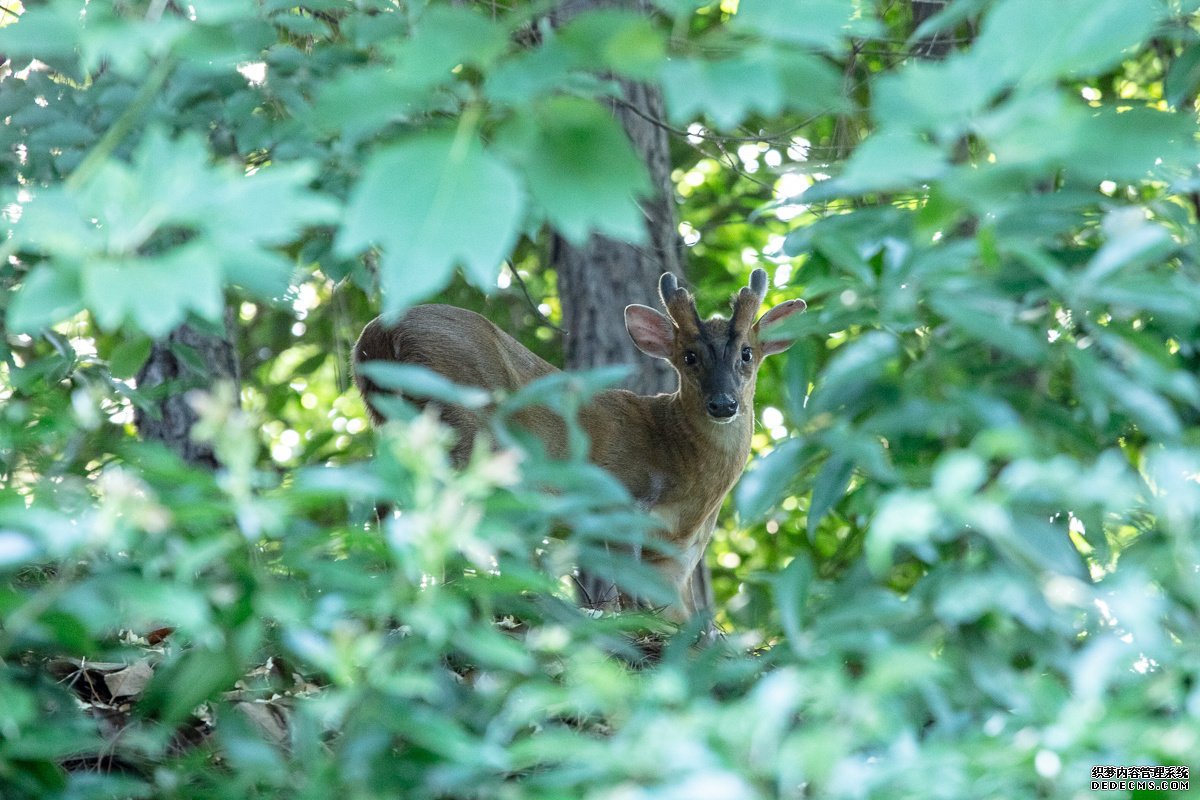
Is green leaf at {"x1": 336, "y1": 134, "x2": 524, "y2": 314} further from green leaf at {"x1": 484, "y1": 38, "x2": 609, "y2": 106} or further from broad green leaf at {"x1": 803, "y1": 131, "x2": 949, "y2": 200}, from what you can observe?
broad green leaf at {"x1": 803, "y1": 131, "x2": 949, "y2": 200}

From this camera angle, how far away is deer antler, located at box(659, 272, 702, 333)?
747 cm

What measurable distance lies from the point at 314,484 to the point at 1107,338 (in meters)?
1.32

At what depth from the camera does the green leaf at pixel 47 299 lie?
1.89 m

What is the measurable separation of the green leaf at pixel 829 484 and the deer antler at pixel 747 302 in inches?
200

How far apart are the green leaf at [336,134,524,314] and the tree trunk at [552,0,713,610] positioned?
17.4 feet

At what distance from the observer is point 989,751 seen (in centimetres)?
201

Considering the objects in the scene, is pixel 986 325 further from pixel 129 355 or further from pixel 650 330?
pixel 650 330

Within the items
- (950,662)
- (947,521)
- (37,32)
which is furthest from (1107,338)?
(37,32)

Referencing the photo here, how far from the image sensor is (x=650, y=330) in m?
7.67

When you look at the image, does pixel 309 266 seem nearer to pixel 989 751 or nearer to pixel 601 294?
pixel 989 751

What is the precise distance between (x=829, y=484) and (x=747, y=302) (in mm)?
5212

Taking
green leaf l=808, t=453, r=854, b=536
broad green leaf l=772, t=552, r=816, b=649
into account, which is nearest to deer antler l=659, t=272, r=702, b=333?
green leaf l=808, t=453, r=854, b=536

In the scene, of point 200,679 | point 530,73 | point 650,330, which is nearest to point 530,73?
point 530,73

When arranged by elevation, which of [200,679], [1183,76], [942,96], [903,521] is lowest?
[200,679]
